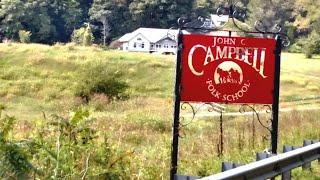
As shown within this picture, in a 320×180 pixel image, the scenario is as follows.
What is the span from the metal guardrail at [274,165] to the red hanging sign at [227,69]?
1060 millimetres

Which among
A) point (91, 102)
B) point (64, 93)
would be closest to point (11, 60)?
point (64, 93)

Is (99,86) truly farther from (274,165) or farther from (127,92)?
(274,165)

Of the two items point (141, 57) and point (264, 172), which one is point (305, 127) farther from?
point (141, 57)

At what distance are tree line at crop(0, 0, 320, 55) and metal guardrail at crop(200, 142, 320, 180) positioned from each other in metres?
71.6

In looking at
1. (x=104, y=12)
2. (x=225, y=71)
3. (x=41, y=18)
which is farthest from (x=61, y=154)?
(x=104, y=12)

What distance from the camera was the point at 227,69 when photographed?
8.19 metres

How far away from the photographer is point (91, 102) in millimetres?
34312

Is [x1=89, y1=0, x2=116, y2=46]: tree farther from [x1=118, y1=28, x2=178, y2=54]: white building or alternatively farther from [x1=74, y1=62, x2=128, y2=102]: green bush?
[x1=74, y1=62, x2=128, y2=102]: green bush

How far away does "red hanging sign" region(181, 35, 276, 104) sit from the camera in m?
8.11

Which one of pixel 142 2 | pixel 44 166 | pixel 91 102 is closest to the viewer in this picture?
pixel 44 166

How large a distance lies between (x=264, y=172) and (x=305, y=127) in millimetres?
6505

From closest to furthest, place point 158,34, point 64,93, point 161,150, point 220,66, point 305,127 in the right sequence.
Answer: point 220,66
point 161,150
point 305,127
point 64,93
point 158,34

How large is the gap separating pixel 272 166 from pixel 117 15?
86.7m

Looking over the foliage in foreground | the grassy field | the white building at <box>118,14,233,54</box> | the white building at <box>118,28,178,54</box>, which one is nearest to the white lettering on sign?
the foliage in foreground
